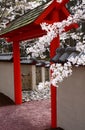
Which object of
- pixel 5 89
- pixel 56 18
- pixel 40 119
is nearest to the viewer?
pixel 56 18

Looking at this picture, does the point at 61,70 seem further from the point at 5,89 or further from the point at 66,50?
the point at 5,89

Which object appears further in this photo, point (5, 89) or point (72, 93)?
point (5, 89)

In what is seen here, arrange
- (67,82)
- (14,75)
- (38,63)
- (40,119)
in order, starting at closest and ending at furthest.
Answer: (67,82)
(40,119)
(14,75)
(38,63)

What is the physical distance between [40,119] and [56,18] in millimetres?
3533

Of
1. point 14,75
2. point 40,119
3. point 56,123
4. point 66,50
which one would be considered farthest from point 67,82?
point 14,75

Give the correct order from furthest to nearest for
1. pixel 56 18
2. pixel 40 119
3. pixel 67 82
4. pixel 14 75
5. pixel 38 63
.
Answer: pixel 38 63 → pixel 14 75 → pixel 40 119 → pixel 56 18 → pixel 67 82

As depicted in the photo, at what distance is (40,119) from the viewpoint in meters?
9.00

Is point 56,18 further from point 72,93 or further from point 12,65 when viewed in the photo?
point 12,65

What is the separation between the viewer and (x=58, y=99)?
25.3 ft

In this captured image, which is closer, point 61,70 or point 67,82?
point 61,70

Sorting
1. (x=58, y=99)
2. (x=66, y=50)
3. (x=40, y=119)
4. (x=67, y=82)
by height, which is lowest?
(x=40, y=119)

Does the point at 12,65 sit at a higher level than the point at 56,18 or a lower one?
lower

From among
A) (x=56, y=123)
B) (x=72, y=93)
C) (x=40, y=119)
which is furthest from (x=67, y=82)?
(x=40, y=119)

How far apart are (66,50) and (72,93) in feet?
3.71
